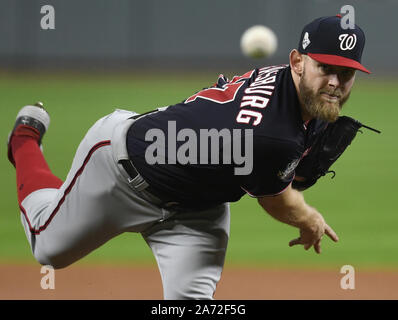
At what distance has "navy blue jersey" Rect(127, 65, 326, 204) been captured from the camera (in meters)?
3.15

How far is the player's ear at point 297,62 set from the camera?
326 centimetres

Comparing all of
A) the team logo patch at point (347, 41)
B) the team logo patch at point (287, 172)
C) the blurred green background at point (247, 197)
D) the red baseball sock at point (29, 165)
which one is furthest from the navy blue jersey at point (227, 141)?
the blurred green background at point (247, 197)

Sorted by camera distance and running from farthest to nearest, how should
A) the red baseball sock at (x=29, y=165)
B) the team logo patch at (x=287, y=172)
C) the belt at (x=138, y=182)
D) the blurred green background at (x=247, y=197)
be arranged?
the blurred green background at (x=247, y=197)
the red baseball sock at (x=29, y=165)
the belt at (x=138, y=182)
the team logo patch at (x=287, y=172)

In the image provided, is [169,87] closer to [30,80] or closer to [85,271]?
[30,80]

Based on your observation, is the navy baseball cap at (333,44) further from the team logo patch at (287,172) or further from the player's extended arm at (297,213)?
the player's extended arm at (297,213)

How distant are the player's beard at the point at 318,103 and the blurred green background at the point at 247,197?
2918 mm

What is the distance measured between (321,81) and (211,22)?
1477 cm

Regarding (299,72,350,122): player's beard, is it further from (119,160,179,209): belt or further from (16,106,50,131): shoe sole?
(16,106,50,131): shoe sole

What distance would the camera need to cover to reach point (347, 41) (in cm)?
318

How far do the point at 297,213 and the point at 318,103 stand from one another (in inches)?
24.0

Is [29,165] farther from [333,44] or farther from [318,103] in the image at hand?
[333,44]

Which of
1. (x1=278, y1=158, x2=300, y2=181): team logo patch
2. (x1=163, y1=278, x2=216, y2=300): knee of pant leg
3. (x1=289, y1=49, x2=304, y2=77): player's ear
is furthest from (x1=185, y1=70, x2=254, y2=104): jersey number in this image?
(x1=163, y1=278, x2=216, y2=300): knee of pant leg

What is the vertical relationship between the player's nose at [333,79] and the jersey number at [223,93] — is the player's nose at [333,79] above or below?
above

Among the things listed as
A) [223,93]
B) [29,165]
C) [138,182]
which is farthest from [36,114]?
[223,93]
